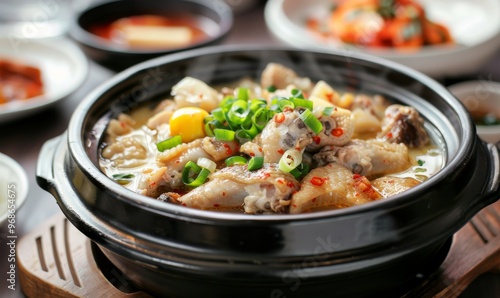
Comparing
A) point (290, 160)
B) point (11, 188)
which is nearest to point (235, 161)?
point (290, 160)

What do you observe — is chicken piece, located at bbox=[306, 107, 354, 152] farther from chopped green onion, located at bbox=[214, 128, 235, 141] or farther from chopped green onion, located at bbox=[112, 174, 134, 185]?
chopped green onion, located at bbox=[112, 174, 134, 185]

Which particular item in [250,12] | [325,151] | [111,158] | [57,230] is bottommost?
[250,12]

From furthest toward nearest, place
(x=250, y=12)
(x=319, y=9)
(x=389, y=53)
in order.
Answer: (x=250, y=12), (x=319, y=9), (x=389, y=53)

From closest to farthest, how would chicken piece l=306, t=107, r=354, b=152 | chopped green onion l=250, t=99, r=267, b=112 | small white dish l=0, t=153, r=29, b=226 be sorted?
chicken piece l=306, t=107, r=354, b=152 → chopped green onion l=250, t=99, r=267, b=112 → small white dish l=0, t=153, r=29, b=226

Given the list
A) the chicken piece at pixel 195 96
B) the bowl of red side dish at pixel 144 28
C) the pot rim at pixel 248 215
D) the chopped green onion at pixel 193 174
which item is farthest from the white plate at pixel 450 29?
the chopped green onion at pixel 193 174

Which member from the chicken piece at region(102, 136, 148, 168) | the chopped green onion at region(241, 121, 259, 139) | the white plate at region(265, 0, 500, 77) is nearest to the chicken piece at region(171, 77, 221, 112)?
the chicken piece at region(102, 136, 148, 168)

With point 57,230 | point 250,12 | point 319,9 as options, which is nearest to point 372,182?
point 57,230

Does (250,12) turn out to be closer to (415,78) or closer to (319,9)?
(319,9)

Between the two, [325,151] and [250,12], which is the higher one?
[325,151]

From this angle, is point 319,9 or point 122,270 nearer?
point 122,270
